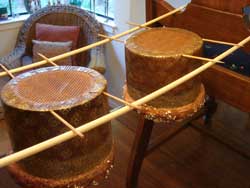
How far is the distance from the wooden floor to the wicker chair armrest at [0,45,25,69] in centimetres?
96

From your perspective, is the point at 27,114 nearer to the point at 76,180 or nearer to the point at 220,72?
the point at 76,180

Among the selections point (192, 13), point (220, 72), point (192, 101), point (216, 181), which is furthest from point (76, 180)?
point (216, 181)

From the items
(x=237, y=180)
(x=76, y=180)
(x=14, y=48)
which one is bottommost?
(x=237, y=180)

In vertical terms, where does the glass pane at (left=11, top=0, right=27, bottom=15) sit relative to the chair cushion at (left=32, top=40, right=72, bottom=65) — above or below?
above

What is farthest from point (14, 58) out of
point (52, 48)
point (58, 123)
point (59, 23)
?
point (58, 123)

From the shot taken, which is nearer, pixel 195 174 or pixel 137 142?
pixel 137 142

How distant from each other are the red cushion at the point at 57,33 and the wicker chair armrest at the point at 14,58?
0.18m

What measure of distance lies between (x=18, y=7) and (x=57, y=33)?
0.58 meters

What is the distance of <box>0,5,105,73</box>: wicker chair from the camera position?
2518 millimetres

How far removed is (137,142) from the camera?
1.34 m

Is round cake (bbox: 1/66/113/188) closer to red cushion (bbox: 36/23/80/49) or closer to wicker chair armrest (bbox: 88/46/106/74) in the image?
wicker chair armrest (bbox: 88/46/106/74)

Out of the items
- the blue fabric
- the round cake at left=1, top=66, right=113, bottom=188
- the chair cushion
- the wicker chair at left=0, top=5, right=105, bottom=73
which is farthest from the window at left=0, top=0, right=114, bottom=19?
the round cake at left=1, top=66, right=113, bottom=188

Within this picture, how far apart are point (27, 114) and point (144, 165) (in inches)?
44.9

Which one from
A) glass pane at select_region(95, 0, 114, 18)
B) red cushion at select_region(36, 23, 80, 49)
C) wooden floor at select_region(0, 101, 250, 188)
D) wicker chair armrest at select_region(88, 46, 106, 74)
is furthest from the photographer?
glass pane at select_region(95, 0, 114, 18)
